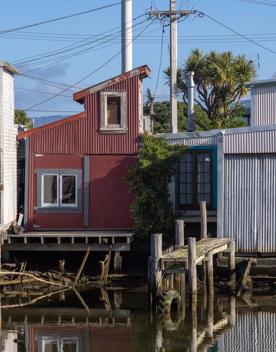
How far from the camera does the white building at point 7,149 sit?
92.4ft

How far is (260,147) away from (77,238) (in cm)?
683

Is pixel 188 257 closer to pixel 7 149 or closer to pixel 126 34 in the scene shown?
pixel 7 149

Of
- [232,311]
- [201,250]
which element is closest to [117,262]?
[201,250]

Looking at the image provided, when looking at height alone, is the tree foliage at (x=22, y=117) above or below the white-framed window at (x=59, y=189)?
above

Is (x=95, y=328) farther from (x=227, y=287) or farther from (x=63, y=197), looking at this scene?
(x=63, y=197)

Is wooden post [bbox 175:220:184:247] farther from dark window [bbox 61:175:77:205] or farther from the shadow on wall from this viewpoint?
dark window [bbox 61:175:77:205]

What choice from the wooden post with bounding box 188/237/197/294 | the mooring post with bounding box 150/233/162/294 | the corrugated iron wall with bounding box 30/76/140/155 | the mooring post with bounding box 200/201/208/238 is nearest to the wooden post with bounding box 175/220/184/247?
the mooring post with bounding box 200/201/208/238

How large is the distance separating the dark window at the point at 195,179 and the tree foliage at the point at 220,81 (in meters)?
15.4

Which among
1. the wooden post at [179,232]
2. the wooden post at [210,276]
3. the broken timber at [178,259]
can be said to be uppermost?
the wooden post at [179,232]

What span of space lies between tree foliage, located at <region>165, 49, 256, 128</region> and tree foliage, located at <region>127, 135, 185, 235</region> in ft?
53.6

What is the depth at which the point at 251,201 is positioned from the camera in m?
A: 27.5

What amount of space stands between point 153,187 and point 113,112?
3.24 m

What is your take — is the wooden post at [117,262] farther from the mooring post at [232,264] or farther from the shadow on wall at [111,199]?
the mooring post at [232,264]

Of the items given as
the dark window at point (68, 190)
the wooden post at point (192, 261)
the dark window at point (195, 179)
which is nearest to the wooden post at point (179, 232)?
the wooden post at point (192, 261)
